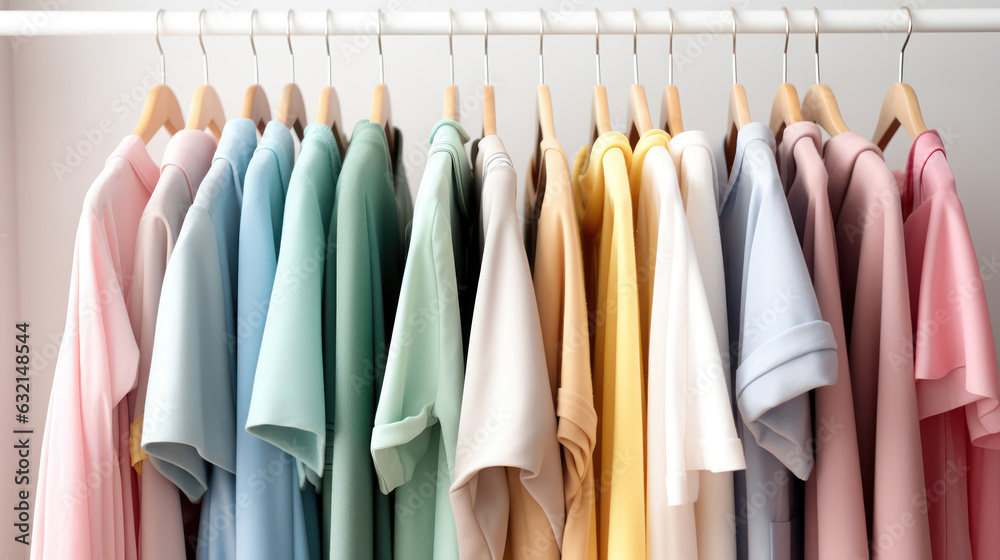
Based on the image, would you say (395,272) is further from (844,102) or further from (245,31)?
(844,102)

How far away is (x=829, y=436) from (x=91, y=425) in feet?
2.71

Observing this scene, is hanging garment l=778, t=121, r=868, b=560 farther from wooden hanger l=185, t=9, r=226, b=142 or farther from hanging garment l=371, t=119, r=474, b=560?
wooden hanger l=185, t=9, r=226, b=142

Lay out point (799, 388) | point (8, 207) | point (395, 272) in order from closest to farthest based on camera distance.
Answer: point (799, 388), point (395, 272), point (8, 207)

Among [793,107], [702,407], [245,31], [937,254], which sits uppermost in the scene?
[245,31]

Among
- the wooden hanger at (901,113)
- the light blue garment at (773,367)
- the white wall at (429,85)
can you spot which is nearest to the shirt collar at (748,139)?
the light blue garment at (773,367)

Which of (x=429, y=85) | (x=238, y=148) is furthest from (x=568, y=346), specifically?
(x=429, y=85)

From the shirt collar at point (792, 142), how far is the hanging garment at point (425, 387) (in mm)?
467

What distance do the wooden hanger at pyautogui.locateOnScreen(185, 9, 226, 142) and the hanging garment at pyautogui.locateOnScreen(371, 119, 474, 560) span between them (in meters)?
0.42

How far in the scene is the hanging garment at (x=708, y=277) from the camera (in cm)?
74

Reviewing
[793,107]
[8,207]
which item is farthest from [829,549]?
[8,207]

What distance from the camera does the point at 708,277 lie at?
2.55 ft

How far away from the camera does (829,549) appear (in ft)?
2.40

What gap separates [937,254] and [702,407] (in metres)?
0.35

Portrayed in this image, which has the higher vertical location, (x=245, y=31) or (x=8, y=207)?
(x=245, y=31)
